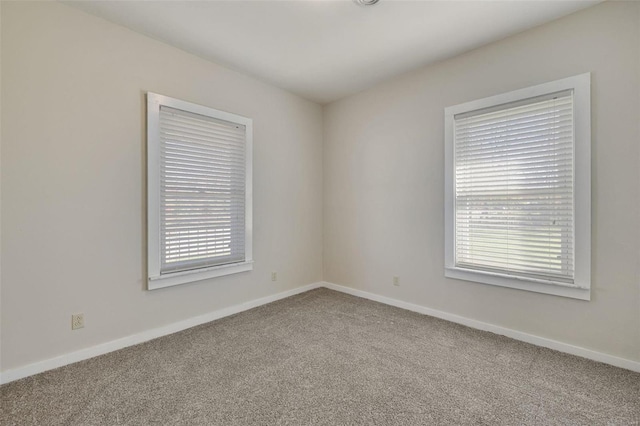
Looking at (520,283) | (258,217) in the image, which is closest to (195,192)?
(258,217)

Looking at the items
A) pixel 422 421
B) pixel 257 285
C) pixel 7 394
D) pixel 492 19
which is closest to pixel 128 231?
pixel 7 394

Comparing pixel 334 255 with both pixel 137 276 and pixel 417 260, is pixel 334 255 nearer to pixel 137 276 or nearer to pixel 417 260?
pixel 417 260

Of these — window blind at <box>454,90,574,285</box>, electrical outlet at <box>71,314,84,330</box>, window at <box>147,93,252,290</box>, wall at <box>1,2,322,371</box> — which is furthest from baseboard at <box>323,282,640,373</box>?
electrical outlet at <box>71,314,84,330</box>

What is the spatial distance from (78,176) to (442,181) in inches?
128

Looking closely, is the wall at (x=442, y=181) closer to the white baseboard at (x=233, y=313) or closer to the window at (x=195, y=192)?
the white baseboard at (x=233, y=313)

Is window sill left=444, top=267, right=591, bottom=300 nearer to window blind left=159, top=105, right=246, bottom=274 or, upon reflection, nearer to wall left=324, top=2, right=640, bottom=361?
wall left=324, top=2, right=640, bottom=361

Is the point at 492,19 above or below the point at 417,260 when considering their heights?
above

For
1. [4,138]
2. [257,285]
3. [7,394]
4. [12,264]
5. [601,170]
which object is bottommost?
[7,394]

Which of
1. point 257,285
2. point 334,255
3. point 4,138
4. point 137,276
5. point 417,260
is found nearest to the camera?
point 4,138

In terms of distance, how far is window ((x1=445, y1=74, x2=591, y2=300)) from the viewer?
2166 millimetres

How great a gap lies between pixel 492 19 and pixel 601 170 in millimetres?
1442

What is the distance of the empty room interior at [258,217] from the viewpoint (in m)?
1.84

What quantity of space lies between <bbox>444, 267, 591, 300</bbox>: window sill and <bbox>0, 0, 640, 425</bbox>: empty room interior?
17 mm

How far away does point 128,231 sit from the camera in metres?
2.40
